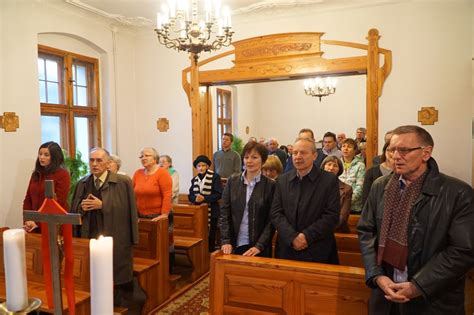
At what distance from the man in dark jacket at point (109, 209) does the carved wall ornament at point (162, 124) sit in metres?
3.10

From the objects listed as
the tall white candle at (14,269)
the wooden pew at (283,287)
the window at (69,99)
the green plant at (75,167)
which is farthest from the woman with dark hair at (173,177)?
the tall white candle at (14,269)

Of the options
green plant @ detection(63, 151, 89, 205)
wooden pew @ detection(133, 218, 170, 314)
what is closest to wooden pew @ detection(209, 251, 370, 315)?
wooden pew @ detection(133, 218, 170, 314)

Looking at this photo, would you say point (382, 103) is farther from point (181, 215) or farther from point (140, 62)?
point (140, 62)

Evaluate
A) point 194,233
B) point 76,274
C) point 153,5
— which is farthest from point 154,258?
point 153,5

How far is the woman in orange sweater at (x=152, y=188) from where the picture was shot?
3.79 meters

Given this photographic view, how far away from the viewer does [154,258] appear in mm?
3748

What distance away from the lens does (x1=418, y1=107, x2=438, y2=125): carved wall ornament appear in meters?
4.67

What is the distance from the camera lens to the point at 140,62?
6.38 metres

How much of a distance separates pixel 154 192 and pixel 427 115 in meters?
3.29

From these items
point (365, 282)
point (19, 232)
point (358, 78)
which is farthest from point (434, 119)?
point (19, 232)

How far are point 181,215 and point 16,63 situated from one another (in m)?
2.61

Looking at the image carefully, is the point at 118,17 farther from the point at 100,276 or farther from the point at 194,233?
the point at 100,276

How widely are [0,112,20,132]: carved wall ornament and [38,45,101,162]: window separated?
551 mm

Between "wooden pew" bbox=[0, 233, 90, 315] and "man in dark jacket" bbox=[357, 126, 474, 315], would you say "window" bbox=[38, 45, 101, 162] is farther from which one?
"man in dark jacket" bbox=[357, 126, 474, 315]
